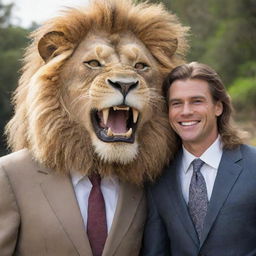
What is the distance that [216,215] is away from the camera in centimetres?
346

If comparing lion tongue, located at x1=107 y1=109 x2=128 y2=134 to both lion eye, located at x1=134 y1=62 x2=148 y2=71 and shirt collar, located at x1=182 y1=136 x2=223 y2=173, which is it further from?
shirt collar, located at x1=182 y1=136 x2=223 y2=173

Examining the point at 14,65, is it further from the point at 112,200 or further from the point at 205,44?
the point at 112,200

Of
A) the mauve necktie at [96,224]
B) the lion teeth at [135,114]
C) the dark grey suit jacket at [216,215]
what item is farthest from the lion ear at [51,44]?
the dark grey suit jacket at [216,215]

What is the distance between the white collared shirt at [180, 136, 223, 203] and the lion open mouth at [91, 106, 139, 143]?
41cm

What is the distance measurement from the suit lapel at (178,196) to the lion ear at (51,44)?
1.02m

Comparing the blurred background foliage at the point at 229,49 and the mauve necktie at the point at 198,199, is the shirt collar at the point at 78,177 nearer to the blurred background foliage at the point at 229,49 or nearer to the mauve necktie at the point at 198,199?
the mauve necktie at the point at 198,199

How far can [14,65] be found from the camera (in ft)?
80.7

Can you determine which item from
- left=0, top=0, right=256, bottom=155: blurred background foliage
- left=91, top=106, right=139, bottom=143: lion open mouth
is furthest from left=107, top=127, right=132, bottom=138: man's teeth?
left=0, top=0, right=256, bottom=155: blurred background foliage

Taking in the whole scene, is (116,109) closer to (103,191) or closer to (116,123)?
(116,123)

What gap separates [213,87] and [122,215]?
3.26ft

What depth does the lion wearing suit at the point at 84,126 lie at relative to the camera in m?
3.41

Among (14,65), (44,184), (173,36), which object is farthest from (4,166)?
(14,65)

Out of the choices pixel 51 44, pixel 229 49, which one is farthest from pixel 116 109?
pixel 229 49

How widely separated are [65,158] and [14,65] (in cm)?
2165
